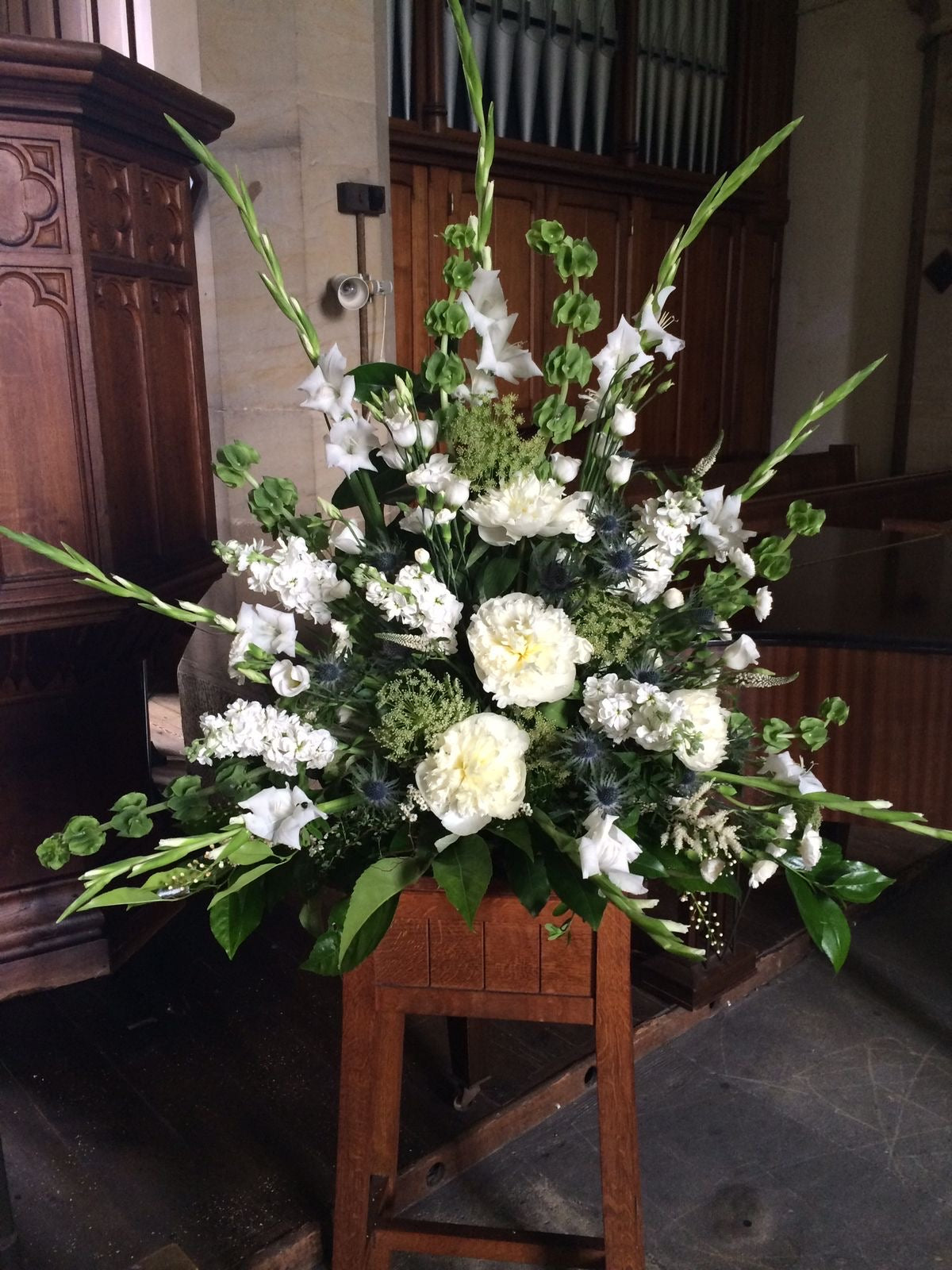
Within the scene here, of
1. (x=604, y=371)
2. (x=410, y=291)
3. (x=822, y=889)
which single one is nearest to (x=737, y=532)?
(x=604, y=371)

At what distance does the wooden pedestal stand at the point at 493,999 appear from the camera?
4.45 feet

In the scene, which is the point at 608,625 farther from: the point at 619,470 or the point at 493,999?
the point at 493,999

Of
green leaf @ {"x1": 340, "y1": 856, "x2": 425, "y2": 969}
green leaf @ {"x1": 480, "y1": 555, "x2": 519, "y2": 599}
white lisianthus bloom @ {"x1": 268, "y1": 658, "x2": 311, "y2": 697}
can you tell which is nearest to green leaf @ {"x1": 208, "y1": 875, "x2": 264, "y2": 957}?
green leaf @ {"x1": 340, "y1": 856, "x2": 425, "y2": 969}

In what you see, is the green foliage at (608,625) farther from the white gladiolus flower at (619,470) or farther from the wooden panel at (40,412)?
the wooden panel at (40,412)

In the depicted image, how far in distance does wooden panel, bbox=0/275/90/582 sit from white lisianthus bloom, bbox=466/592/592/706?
1.20 metres

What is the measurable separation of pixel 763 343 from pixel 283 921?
5.15 meters

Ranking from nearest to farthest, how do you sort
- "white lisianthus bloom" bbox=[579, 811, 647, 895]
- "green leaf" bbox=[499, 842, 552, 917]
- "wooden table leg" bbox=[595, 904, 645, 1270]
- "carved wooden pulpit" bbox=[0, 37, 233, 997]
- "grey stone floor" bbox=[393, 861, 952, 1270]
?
"white lisianthus bloom" bbox=[579, 811, 647, 895] < "green leaf" bbox=[499, 842, 552, 917] < "wooden table leg" bbox=[595, 904, 645, 1270] < "grey stone floor" bbox=[393, 861, 952, 1270] < "carved wooden pulpit" bbox=[0, 37, 233, 997]

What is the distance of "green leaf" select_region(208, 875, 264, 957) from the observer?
122 centimetres

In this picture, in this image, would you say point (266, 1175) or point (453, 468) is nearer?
point (453, 468)

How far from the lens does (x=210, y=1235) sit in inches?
66.4

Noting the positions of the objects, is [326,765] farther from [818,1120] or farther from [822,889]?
[818,1120]

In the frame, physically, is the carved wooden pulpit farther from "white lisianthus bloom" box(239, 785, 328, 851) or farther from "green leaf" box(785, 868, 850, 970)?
"green leaf" box(785, 868, 850, 970)

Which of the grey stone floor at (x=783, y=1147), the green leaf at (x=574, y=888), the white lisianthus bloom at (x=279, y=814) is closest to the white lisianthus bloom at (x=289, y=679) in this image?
the white lisianthus bloom at (x=279, y=814)

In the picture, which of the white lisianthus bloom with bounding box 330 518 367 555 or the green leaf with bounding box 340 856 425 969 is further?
the white lisianthus bloom with bounding box 330 518 367 555
